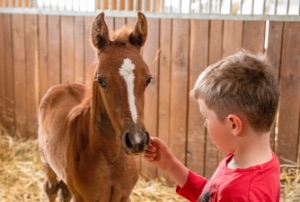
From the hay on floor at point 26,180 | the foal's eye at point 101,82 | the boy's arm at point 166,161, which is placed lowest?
the hay on floor at point 26,180

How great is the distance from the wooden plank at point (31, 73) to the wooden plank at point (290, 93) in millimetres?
2266

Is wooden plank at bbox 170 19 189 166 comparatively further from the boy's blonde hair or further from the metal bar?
the boy's blonde hair

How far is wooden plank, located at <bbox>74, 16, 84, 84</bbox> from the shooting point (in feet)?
11.1

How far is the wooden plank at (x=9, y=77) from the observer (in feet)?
12.5

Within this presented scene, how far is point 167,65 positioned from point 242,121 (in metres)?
2.09

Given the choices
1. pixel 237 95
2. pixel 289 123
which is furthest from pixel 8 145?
pixel 237 95

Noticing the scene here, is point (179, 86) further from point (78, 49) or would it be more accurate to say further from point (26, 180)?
point (26, 180)

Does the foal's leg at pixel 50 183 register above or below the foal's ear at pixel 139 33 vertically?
below

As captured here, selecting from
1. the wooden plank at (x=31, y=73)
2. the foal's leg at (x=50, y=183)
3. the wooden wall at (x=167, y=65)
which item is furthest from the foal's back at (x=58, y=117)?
the wooden plank at (x=31, y=73)

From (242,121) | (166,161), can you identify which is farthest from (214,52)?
(242,121)

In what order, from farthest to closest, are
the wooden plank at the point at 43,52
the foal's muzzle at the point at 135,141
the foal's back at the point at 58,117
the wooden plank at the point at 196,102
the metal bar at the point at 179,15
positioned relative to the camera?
1. the wooden plank at the point at 43,52
2. the wooden plank at the point at 196,102
3. the metal bar at the point at 179,15
4. the foal's back at the point at 58,117
5. the foal's muzzle at the point at 135,141

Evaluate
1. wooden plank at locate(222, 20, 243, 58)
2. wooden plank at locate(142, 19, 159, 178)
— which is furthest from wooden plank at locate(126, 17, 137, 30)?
wooden plank at locate(222, 20, 243, 58)

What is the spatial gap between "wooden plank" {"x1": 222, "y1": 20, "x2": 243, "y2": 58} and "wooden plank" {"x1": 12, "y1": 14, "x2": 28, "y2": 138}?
199 cm

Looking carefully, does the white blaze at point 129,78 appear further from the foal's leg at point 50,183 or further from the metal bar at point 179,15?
the foal's leg at point 50,183
